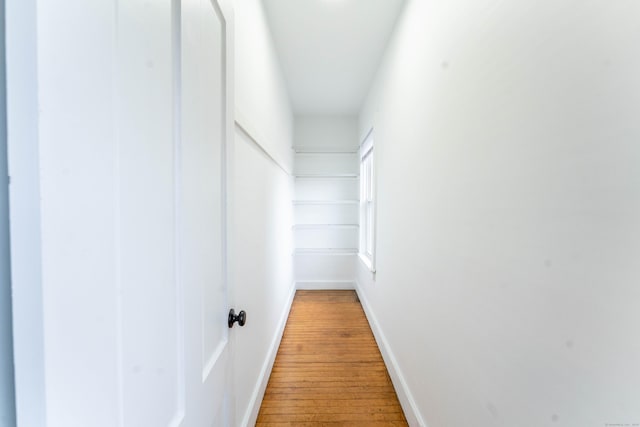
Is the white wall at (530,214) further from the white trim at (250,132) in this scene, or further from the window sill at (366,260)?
the window sill at (366,260)

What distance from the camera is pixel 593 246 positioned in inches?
22.8

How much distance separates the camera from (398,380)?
6.06ft

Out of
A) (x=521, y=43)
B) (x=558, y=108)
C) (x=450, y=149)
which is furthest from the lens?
(x=450, y=149)

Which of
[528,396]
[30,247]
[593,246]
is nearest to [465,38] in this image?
[593,246]

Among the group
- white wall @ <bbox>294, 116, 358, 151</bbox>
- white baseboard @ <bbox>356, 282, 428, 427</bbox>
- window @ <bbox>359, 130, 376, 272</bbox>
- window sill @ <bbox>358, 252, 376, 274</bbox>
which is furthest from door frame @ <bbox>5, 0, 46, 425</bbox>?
white wall @ <bbox>294, 116, 358, 151</bbox>

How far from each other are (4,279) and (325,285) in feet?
13.2

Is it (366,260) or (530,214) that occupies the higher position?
(530,214)

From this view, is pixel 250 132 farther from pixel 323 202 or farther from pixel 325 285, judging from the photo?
pixel 325 285

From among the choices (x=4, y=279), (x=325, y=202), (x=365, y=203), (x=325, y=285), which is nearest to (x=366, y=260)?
(x=365, y=203)

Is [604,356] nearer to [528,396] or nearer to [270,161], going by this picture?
[528,396]

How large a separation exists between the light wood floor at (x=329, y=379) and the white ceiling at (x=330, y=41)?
274 cm

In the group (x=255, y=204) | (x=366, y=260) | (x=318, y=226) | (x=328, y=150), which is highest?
(x=328, y=150)

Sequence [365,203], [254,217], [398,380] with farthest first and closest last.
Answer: [365,203] → [398,380] → [254,217]

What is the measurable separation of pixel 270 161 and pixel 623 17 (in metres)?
2.00
